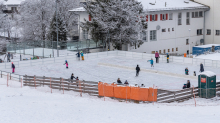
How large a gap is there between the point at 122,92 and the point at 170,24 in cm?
3476

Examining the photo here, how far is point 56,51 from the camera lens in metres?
46.4

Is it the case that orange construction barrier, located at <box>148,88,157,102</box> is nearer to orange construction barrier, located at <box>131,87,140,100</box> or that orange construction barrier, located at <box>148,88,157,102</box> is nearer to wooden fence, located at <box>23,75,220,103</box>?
wooden fence, located at <box>23,75,220,103</box>

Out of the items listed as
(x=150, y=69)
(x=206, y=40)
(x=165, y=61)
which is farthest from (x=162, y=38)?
(x=150, y=69)

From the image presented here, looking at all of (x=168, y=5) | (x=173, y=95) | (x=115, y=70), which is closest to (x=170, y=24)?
(x=168, y=5)

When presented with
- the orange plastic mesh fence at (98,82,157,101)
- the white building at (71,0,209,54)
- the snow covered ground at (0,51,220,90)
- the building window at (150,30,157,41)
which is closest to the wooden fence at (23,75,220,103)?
the orange plastic mesh fence at (98,82,157,101)

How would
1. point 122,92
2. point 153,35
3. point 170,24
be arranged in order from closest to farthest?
1. point 122,92
2. point 153,35
3. point 170,24

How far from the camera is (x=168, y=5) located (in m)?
56.3

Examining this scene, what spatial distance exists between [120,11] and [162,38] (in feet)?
38.0

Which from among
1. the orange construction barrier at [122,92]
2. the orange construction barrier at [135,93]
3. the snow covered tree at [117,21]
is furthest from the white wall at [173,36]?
the orange construction barrier at [135,93]

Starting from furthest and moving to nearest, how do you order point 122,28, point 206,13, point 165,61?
point 206,13
point 122,28
point 165,61

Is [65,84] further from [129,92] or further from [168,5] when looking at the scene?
[168,5]

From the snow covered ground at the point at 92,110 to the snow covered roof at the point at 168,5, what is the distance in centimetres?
3048

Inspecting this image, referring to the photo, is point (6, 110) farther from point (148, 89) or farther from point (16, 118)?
point (148, 89)

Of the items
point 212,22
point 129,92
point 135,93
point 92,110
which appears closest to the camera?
point 92,110
